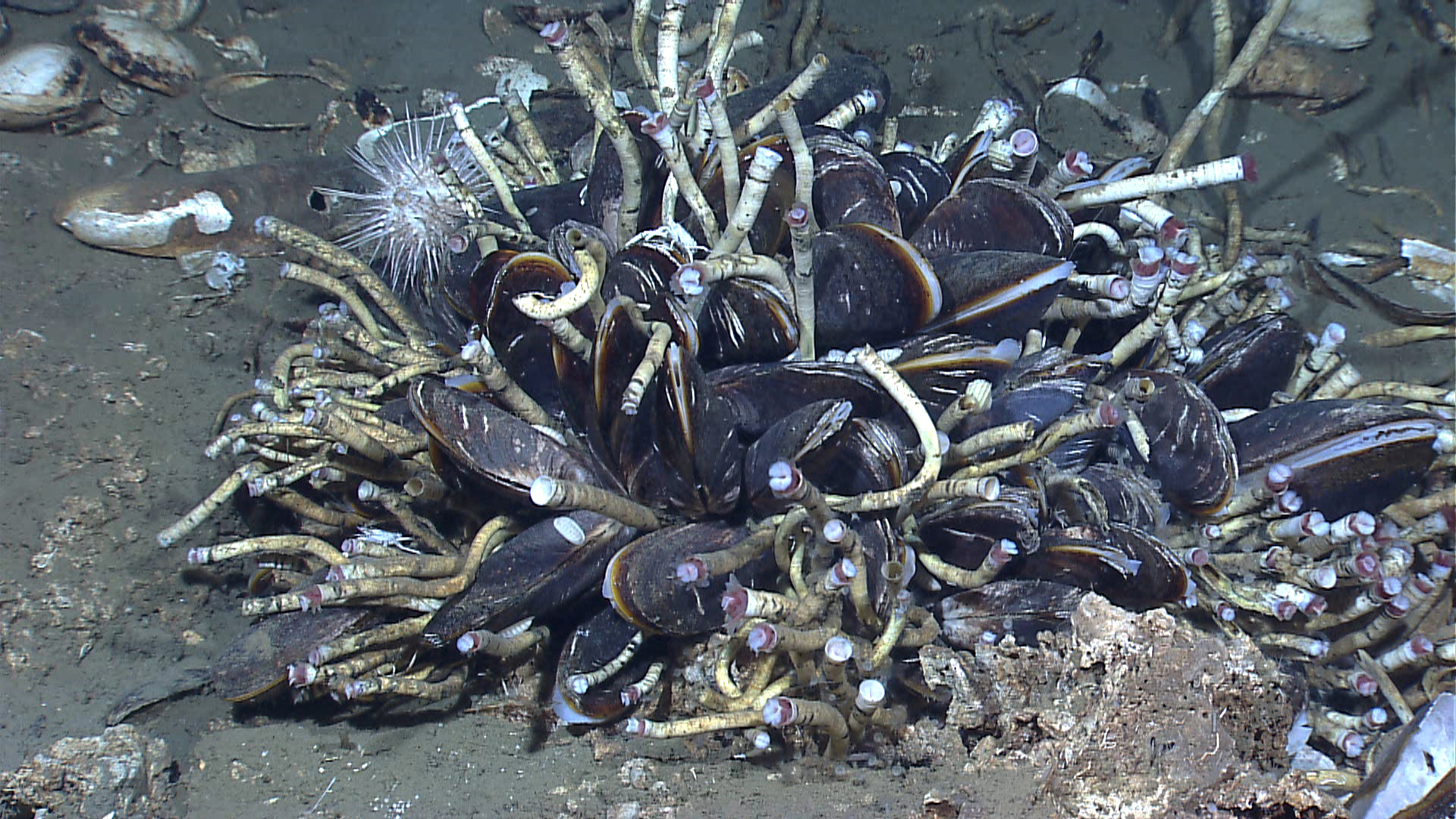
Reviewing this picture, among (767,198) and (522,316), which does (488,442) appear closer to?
(522,316)

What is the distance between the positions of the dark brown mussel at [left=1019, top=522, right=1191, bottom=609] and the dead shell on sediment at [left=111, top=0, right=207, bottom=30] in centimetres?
514

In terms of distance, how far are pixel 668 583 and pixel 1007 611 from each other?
88 cm

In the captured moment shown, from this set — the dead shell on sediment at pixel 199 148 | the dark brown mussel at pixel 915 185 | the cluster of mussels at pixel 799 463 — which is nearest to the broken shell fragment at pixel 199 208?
the dead shell on sediment at pixel 199 148

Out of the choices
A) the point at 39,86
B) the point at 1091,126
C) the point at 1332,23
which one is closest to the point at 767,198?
the point at 1091,126

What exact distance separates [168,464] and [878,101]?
2.87m

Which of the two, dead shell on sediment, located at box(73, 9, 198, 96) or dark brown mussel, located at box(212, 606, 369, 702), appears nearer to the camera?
dark brown mussel, located at box(212, 606, 369, 702)

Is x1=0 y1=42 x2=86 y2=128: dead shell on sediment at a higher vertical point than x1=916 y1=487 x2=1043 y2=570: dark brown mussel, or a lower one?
lower

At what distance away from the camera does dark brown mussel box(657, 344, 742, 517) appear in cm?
180

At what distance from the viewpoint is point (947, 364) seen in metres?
2.16

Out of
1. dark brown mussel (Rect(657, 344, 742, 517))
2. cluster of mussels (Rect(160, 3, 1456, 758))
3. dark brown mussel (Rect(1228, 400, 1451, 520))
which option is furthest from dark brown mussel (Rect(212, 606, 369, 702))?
dark brown mussel (Rect(1228, 400, 1451, 520))

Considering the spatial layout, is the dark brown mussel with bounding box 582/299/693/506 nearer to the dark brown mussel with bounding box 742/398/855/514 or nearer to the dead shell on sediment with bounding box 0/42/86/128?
the dark brown mussel with bounding box 742/398/855/514

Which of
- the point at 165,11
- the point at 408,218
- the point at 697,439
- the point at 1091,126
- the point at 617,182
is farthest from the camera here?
the point at 165,11

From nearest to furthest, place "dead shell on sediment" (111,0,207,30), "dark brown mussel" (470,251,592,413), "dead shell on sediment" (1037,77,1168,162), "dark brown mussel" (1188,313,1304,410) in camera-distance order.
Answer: "dark brown mussel" (470,251,592,413)
"dark brown mussel" (1188,313,1304,410)
"dead shell on sediment" (1037,77,1168,162)
"dead shell on sediment" (111,0,207,30)

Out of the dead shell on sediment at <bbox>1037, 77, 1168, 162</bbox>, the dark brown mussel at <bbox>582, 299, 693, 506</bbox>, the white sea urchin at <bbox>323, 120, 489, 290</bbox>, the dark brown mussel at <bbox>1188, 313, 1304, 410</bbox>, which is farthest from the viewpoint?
the dead shell on sediment at <bbox>1037, 77, 1168, 162</bbox>
